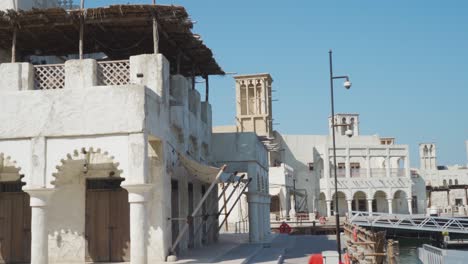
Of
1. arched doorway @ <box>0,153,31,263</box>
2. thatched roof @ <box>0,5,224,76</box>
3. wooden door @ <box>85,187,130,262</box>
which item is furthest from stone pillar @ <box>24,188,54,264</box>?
thatched roof @ <box>0,5,224,76</box>

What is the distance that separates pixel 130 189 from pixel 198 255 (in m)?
4.24

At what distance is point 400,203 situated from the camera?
61469 millimetres

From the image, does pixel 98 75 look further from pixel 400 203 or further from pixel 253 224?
pixel 400 203

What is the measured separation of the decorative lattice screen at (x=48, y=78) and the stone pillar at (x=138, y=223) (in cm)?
422

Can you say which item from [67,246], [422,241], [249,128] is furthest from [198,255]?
[249,128]

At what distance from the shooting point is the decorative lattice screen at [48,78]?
16000 millimetres

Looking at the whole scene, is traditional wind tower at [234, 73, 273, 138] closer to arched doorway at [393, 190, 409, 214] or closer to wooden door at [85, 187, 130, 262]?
arched doorway at [393, 190, 409, 214]

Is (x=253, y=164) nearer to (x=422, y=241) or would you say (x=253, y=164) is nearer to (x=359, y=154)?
(x=422, y=241)

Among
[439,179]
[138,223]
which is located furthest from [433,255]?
[439,179]

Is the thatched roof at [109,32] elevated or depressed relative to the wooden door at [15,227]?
elevated

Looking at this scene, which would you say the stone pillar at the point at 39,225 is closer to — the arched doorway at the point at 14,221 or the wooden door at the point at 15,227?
the arched doorway at the point at 14,221

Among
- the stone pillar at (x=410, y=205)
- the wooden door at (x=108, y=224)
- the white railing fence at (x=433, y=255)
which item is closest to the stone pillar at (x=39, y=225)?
the wooden door at (x=108, y=224)

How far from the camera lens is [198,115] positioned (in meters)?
21.0

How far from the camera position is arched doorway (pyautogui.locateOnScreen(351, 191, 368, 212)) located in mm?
61278
